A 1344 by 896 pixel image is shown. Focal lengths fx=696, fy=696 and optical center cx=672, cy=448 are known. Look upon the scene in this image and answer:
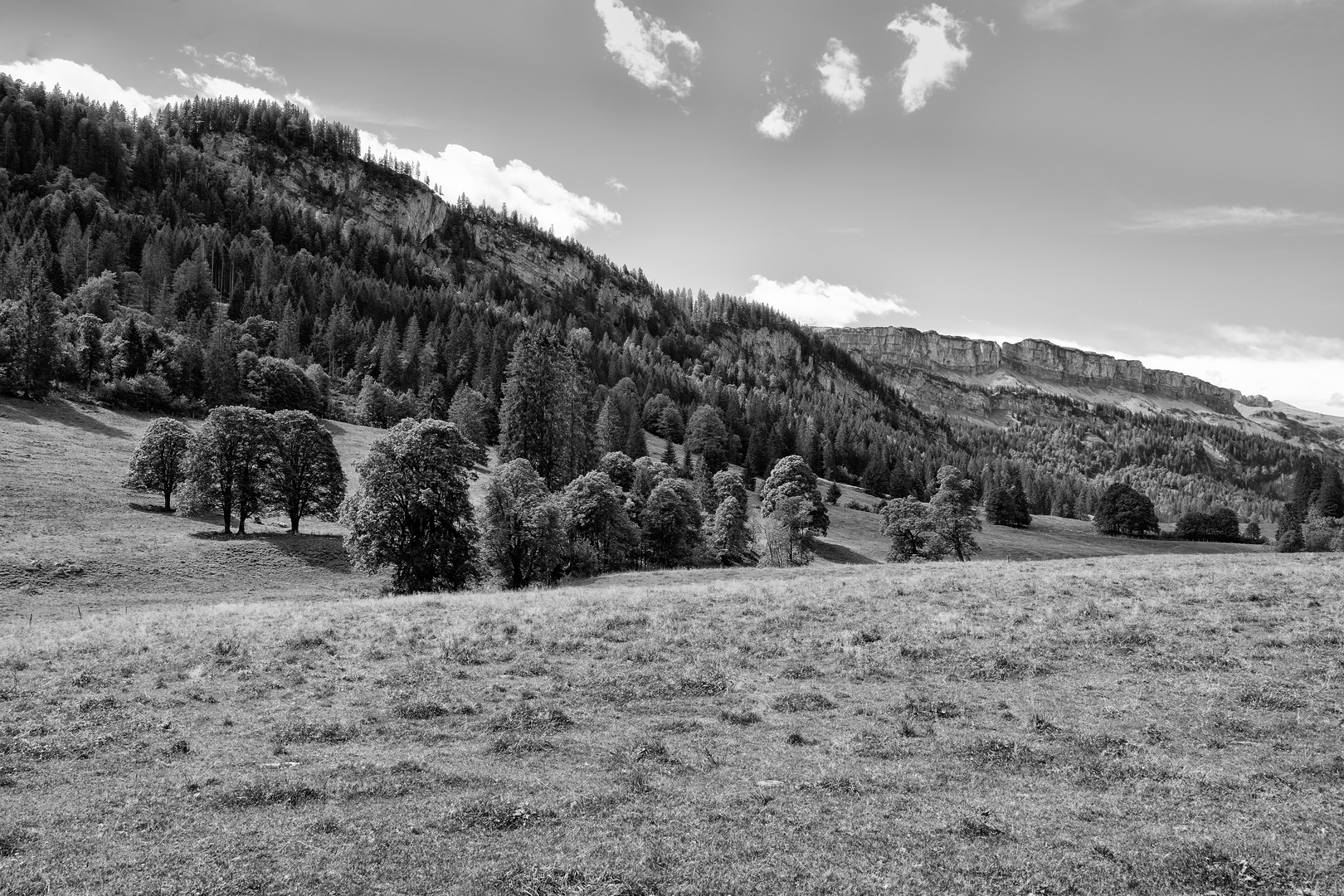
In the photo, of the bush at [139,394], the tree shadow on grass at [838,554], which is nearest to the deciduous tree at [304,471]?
the bush at [139,394]

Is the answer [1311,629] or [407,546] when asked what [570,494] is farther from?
[1311,629]

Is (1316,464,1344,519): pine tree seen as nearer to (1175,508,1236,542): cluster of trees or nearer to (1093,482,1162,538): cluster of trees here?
(1175,508,1236,542): cluster of trees

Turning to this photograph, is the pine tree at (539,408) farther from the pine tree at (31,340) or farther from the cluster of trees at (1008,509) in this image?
the cluster of trees at (1008,509)

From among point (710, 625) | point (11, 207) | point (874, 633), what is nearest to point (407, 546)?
point (710, 625)

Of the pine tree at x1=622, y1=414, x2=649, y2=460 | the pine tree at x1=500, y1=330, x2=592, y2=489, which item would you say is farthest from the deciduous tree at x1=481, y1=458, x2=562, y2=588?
the pine tree at x1=622, y1=414, x2=649, y2=460

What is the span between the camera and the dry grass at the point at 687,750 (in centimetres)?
1036

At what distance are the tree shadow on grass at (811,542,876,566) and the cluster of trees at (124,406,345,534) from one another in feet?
198

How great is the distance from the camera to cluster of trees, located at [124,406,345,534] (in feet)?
222

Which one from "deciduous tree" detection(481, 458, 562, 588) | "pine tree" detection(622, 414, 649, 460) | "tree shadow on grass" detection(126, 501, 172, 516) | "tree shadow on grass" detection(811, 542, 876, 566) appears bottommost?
"tree shadow on grass" detection(811, 542, 876, 566)

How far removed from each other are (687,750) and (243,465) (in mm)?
68015

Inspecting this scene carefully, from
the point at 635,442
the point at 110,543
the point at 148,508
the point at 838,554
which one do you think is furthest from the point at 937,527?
the point at 148,508

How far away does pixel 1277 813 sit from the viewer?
12250 millimetres

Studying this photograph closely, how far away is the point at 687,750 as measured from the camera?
15562mm

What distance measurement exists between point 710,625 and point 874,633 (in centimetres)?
620
